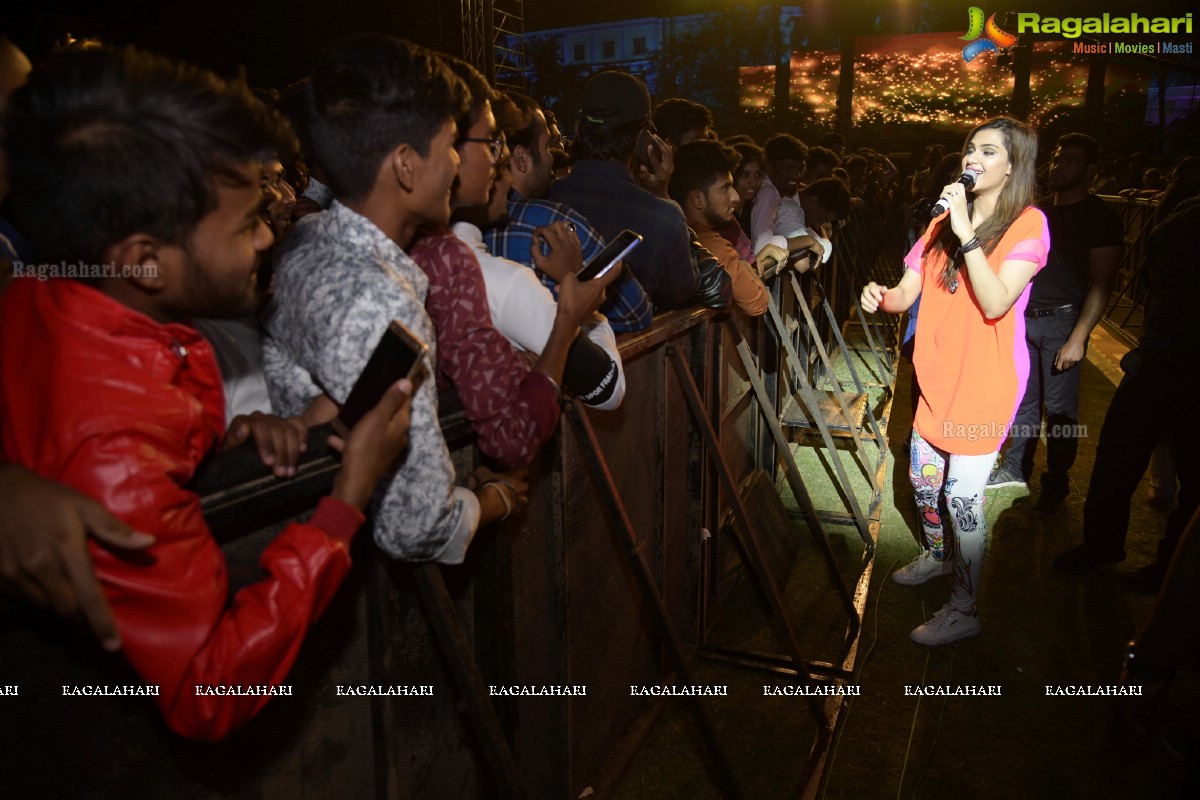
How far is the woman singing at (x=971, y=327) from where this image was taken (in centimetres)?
350

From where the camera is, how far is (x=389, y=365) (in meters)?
1.46

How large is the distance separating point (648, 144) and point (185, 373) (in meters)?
2.50

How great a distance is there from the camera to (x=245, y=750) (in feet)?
4.83

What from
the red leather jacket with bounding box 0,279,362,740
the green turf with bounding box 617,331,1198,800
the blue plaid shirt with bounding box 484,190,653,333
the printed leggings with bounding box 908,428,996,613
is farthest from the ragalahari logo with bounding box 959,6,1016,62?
the red leather jacket with bounding box 0,279,362,740

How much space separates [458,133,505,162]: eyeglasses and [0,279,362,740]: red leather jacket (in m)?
1.13

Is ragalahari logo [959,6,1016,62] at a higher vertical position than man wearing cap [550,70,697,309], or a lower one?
higher

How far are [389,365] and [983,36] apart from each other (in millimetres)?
33343

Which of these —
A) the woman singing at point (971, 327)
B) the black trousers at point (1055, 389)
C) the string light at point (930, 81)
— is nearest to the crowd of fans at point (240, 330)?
the woman singing at point (971, 327)

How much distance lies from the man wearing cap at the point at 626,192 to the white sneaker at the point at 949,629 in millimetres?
2143

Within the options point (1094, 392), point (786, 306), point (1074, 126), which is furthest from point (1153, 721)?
point (1094, 392)

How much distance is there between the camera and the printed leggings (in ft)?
12.5

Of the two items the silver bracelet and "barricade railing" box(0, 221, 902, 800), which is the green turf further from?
the silver bracelet

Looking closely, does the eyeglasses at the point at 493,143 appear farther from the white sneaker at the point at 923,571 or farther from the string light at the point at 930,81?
the string light at the point at 930,81

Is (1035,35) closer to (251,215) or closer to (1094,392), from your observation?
(1094,392)
